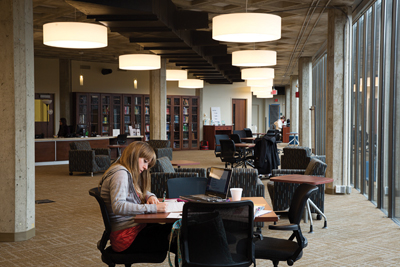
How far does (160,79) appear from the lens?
48.3ft

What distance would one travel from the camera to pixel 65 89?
63.9ft

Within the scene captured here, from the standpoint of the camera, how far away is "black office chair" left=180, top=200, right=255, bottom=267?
9.96ft

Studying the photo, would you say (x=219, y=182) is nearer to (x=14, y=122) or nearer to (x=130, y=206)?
(x=130, y=206)

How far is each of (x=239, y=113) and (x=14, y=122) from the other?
2157 centimetres

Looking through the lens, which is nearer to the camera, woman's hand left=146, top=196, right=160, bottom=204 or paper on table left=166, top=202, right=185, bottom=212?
paper on table left=166, top=202, right=185, bottom=212

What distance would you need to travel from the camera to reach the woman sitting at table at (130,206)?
3.50m

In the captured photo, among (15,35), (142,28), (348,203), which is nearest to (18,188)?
(15,35)

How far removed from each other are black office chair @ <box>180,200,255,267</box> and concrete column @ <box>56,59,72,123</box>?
1735cm

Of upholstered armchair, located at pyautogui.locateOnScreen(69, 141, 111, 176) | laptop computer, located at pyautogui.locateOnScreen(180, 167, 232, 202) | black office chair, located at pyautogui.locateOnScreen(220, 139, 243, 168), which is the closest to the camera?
laptop computer, located at pyautogui.locateOnScreen(180, 167, 232, 202)

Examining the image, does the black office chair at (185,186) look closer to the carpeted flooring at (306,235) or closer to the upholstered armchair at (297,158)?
the carpeted flooring at (306,235)

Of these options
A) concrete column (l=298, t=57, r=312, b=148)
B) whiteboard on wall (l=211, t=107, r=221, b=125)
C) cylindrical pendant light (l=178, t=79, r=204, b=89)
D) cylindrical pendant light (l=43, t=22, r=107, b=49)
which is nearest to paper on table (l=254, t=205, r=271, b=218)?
cylindrical pendant light (l=43, t=22, r=107, b=49)

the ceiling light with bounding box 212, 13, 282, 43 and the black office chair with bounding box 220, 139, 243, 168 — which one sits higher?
the ceiling light with bounding box 212, 13, 282, 43

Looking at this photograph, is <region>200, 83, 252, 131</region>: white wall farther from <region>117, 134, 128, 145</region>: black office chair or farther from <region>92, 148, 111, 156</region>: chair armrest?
<region>92, 148, 111, 156</region>: chair armrest

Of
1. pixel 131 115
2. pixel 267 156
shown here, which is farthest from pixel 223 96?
pixel 267 156
